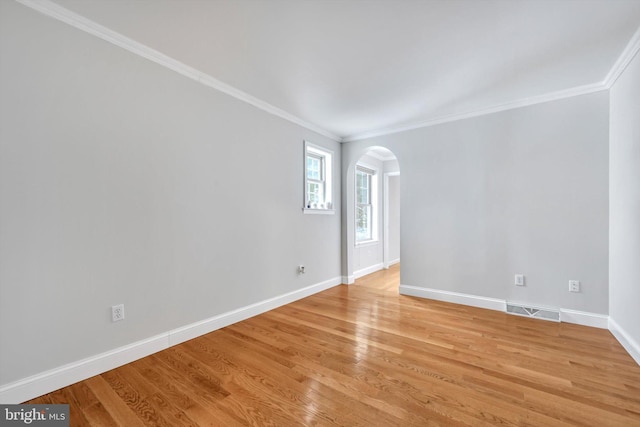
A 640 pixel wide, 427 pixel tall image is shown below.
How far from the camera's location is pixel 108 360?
2031 millimetres

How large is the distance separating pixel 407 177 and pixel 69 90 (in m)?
3.73

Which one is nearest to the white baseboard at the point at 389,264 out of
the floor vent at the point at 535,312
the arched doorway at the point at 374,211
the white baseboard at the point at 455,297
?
the arched doorway at the point at 374,211

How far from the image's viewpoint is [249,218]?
315 centimetres

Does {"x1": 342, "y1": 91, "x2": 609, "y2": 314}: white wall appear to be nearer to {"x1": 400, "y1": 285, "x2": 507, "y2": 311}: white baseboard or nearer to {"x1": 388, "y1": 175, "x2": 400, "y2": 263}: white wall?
{"x1": 400, "y1": 285, "x2": 507, "y2": 311}: white baseboard

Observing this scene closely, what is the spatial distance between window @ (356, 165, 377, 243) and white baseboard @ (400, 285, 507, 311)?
1.73 meters

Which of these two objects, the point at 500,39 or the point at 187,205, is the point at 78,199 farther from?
the point at 500,39

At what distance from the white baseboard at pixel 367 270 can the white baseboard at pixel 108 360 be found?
2.39m

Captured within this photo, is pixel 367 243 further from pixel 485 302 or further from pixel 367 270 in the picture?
pixel 485 302

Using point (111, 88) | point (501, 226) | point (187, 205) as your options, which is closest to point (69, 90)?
point (111, 88)

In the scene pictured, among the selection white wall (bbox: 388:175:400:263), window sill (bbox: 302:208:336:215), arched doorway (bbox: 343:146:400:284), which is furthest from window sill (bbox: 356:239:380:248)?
window sill (bbox: 302:208:336:215)

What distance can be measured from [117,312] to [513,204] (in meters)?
4.12

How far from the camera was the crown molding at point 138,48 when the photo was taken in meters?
1.79

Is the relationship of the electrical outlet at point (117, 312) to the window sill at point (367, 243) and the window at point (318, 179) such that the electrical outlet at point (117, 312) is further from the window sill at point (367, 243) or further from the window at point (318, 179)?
the window sill at point (367, 243)

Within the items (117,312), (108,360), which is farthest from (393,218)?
(108,360)
